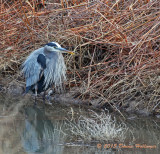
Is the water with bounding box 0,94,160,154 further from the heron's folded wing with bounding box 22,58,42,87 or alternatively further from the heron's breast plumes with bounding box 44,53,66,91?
the heron's breast plumes with bounding box 44,53,66,91

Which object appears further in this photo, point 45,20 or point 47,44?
point 45,20

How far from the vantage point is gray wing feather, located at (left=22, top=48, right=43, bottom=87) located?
21.8 ft

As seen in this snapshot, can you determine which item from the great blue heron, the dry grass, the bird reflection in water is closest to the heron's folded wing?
the great blue heron

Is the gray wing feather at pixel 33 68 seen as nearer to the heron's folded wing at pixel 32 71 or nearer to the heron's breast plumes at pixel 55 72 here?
the heron's folded wing at pixel 32 71

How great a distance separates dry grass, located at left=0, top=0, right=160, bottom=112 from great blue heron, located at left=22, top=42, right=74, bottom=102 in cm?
19

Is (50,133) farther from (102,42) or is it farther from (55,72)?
(55,72)

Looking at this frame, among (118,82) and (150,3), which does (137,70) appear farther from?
(150,3)

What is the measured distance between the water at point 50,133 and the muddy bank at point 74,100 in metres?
0.23

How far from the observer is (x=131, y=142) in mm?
4367

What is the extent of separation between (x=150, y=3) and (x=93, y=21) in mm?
1002

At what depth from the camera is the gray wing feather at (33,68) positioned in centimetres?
664

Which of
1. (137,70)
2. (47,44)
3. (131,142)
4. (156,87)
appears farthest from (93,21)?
(131,142)

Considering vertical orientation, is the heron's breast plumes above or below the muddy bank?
above

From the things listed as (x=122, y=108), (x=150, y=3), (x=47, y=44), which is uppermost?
(x=150, y=3)
